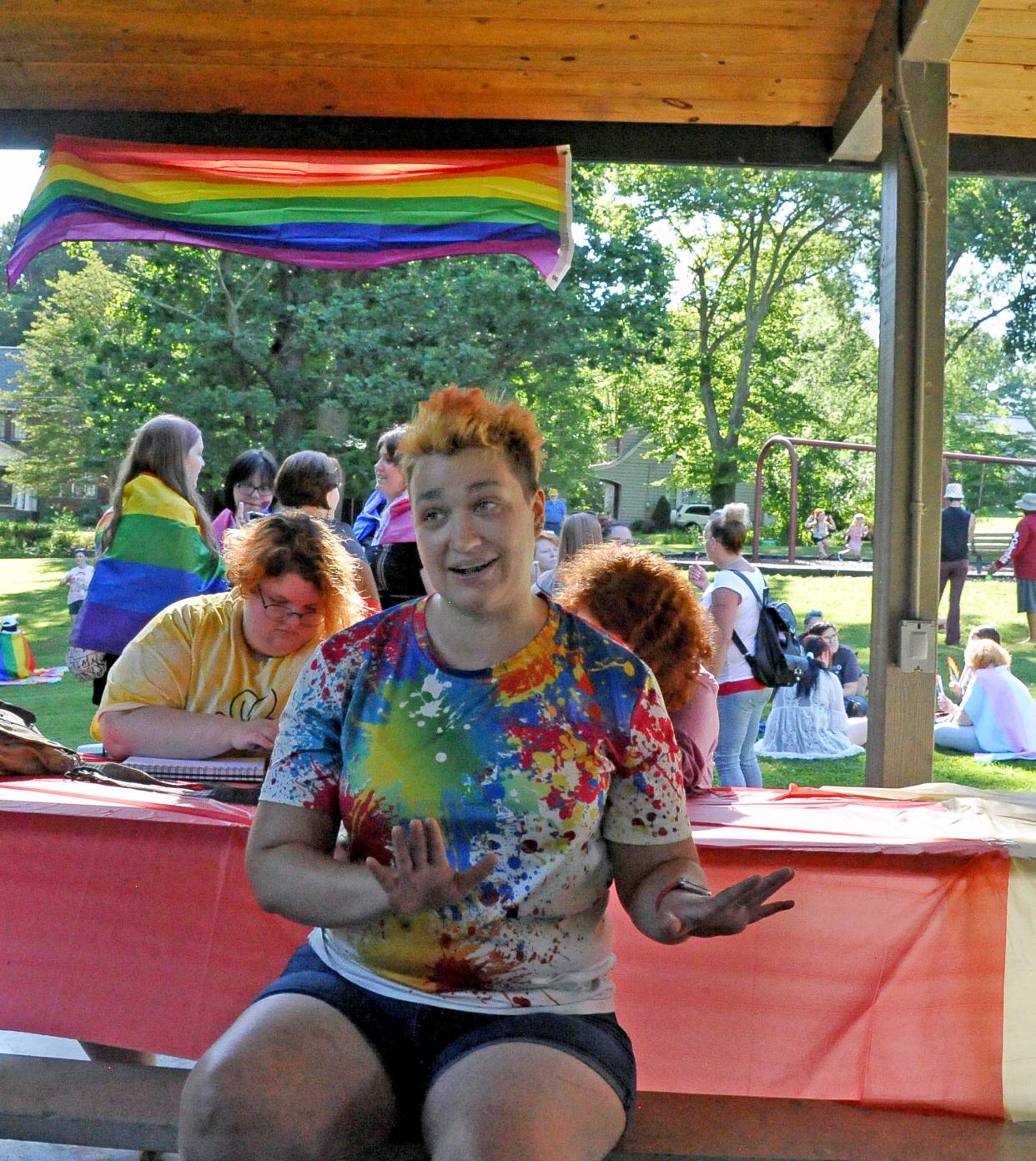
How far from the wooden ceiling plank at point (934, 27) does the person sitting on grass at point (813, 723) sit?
4816 millimetres

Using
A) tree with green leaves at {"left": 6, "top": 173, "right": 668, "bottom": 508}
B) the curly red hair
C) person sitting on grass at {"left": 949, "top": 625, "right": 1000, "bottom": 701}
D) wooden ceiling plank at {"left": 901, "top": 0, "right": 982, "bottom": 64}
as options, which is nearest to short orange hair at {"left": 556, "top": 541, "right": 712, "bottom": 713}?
the curly red hair

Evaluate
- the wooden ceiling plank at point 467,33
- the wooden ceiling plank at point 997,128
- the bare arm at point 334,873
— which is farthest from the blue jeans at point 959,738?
the bare arm at point 334,873

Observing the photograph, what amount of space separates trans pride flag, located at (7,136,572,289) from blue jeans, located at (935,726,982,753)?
520cm

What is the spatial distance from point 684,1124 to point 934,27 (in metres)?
3.08

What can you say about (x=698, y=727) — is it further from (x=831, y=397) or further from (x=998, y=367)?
(x=998, y=367)

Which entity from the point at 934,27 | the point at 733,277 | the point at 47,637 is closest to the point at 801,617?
the point at 47,637

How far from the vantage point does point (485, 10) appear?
3885mm

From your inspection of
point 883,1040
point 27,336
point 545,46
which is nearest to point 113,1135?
point 883,1040

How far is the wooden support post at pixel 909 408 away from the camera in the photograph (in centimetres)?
372

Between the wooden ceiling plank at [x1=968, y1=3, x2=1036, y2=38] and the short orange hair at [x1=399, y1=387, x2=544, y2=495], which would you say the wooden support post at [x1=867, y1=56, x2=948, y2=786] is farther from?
the short orange hair at [x1=399, y1=387, x2=544, y2=495]

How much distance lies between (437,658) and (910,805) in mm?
1444

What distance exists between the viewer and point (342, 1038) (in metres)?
1.73

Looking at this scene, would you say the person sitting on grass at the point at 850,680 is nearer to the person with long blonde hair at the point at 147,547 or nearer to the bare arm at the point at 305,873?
the person with long blonde hair at the point at 147,547

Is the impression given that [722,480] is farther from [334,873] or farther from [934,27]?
[334,873]
